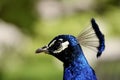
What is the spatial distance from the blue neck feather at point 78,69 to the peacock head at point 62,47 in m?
0.03

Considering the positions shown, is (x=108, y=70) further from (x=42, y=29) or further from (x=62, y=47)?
(x=62, y=47)

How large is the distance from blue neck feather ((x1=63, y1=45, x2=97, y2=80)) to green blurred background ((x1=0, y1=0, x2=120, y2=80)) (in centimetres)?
155

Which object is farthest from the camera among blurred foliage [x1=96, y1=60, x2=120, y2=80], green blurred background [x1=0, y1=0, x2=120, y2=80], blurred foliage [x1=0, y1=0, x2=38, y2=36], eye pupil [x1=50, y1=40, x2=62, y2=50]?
blurred foliage [x1=0, y1=0, x2=38, y2=36]

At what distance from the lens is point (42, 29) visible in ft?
12.6

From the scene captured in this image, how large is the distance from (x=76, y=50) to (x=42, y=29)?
6.44ft

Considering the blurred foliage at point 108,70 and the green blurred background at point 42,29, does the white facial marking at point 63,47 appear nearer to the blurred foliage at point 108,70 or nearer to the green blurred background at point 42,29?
the blurred foliage at point 108,70

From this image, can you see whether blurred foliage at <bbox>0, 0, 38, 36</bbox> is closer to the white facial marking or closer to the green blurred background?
the green blurred background

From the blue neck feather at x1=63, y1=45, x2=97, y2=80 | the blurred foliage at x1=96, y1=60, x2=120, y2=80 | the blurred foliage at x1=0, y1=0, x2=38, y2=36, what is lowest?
the blurred foliage at x1=96, y1=60, x2=120, y2=80

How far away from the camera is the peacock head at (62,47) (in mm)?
1849

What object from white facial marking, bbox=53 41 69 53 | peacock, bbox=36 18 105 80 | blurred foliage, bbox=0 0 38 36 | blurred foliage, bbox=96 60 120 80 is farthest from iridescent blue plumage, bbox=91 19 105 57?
blurred foliage, bbox=0 0 38 36

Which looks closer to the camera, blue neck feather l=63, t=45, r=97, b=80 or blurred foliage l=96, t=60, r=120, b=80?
blue neck feather l=63, t=45, r=97, b=80

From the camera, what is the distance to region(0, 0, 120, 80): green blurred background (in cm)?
361

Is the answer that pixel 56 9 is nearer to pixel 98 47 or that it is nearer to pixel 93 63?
pixel 93 63

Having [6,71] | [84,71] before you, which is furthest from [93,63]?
[84,71]
